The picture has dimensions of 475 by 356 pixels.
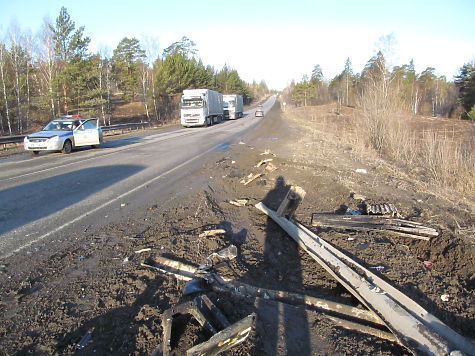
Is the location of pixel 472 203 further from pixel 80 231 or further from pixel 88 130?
pixel 88 130

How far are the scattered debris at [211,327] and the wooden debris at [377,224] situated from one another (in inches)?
134

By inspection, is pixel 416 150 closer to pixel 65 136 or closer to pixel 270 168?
pixel 270 168

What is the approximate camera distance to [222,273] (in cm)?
385

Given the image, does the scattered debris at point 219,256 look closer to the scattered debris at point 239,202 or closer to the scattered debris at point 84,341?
the scattered debris at point 84,341

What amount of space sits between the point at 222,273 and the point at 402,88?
15.9m

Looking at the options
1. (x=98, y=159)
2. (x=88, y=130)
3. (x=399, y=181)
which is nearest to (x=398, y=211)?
(x=399, y=181)

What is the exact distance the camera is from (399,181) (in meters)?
9.37

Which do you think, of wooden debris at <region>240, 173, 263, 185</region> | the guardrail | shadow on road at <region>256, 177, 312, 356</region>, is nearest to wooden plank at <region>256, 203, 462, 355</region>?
shadow on road at <region>256, 177, 312, 356</region>

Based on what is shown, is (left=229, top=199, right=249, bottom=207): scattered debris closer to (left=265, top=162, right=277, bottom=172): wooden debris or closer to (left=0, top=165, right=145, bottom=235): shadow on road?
(left=265, top=162, right=277, bottom=172): wooden debris

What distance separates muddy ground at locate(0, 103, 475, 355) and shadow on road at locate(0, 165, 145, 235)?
164cm

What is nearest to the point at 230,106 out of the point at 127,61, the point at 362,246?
the point at 127,61

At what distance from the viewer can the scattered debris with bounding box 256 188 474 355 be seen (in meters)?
2.70

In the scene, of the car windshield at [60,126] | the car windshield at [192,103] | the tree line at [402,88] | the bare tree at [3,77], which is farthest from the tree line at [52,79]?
the tree line at [402,88]

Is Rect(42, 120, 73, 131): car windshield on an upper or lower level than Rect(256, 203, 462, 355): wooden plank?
upper
